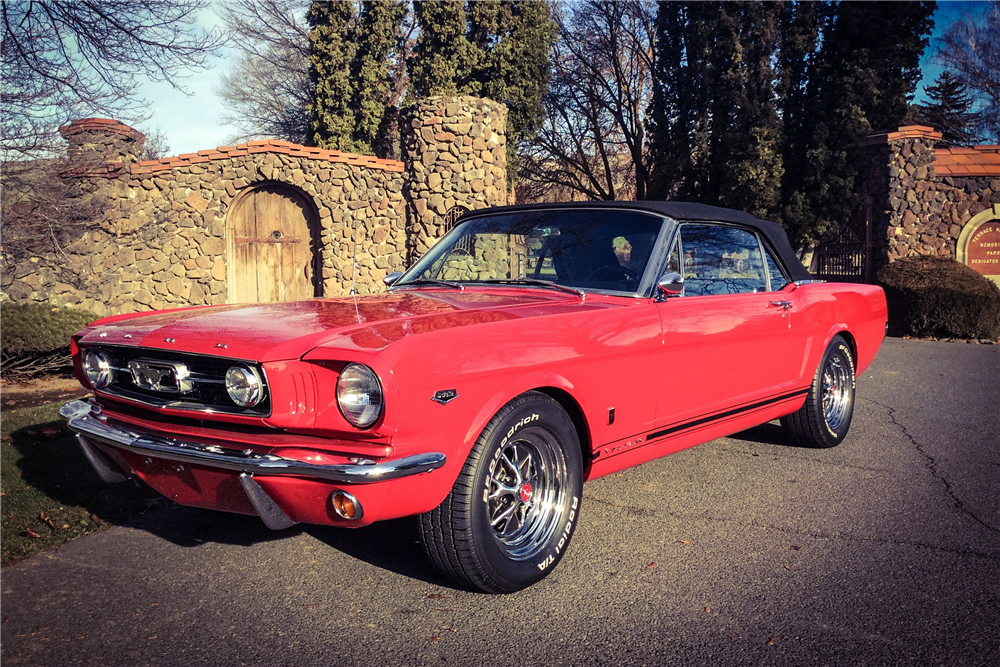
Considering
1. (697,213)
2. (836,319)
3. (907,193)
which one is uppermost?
(907,193)

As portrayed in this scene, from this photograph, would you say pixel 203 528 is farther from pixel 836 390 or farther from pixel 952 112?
pixel 952 112

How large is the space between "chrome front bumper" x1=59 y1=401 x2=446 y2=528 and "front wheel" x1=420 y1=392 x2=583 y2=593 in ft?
0.81

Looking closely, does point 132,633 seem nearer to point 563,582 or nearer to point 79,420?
point 79,420

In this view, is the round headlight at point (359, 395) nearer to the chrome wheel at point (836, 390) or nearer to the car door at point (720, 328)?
the car door at point (720, 328)

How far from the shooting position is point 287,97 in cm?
2956

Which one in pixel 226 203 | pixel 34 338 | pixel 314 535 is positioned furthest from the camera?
pixel 226 203

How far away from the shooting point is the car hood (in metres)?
2.76

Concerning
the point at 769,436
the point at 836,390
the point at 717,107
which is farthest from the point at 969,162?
the point at 769,436

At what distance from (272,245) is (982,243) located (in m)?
13.0

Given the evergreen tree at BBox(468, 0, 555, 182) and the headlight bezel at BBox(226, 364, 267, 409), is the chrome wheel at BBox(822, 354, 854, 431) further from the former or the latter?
the evergreen tree at BBox(468, 0, 555, 182)

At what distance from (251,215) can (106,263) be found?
2.40 metres

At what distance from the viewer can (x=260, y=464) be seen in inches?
104

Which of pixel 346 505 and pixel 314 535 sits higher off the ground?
pixel 346 505

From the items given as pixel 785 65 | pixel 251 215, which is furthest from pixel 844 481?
pixel 785 65
